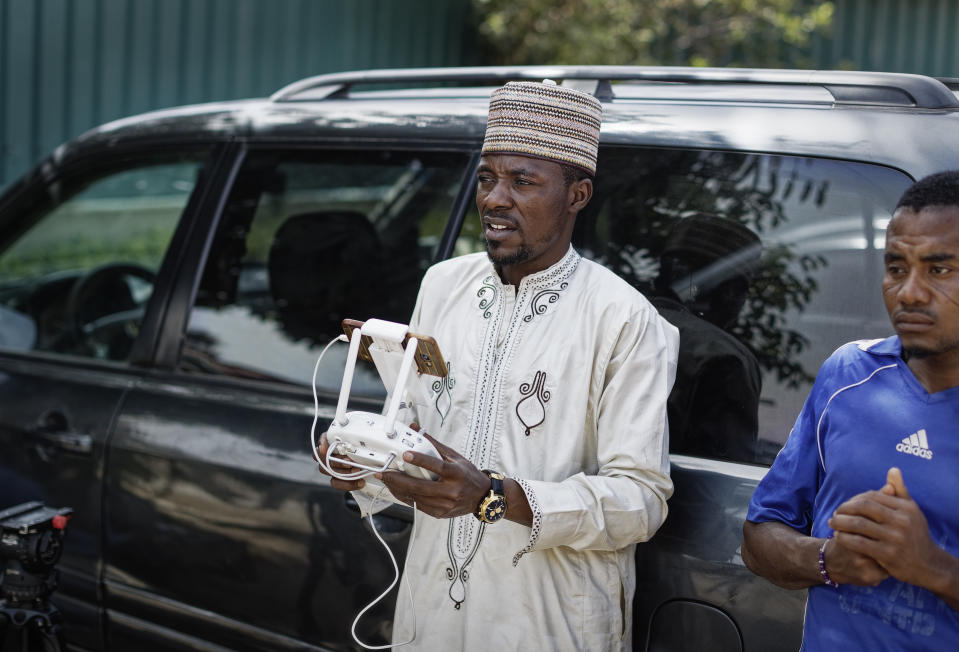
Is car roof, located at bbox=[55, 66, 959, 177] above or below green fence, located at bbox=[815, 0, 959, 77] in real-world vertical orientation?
below

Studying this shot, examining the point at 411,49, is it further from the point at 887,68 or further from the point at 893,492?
the point at 893,492

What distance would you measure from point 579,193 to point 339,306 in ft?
3.65

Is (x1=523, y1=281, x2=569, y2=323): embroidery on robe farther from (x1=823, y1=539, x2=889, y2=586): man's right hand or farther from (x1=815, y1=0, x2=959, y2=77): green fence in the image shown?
(x1=815, y1=0, x2=959, y2=77): green fence

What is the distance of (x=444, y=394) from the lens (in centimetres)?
215

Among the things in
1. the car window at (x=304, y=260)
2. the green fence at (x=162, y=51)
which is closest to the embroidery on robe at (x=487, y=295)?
the car window at (x=304, y=260)

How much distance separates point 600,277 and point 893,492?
788 millimetres

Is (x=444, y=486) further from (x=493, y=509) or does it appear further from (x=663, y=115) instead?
(x=663, y=115)

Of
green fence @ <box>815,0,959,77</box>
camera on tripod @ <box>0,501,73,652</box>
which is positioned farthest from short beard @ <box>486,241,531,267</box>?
green fence @ <box>815,0,959,77</box>

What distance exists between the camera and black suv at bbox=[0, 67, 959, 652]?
207cm

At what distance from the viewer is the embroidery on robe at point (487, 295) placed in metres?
2.14

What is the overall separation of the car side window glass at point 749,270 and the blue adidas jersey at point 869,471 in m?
0.36

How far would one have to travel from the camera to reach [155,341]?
2.92 metres

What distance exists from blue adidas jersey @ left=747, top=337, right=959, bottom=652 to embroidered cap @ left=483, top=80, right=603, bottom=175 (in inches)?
26.3

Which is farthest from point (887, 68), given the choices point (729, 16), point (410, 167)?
point (410, 167)
